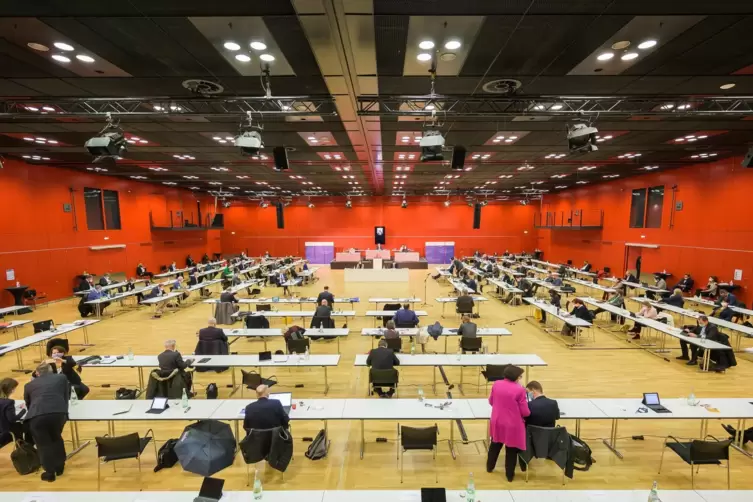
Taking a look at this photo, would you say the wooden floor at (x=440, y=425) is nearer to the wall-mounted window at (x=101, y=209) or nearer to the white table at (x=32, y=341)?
the white table at (x=32, y=341)

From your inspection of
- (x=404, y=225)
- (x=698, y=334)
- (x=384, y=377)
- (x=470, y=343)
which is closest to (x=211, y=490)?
(x=384, y=377)

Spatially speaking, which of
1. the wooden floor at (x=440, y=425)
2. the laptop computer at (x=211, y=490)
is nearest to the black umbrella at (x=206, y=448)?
the wooden floor at (x=440, y=425)

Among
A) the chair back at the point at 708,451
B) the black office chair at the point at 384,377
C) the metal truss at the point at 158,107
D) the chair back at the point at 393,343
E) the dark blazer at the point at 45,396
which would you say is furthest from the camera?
the metal truss at the point at 158,107

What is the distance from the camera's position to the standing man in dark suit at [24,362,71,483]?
4723 mm

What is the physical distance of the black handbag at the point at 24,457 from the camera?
4984mm

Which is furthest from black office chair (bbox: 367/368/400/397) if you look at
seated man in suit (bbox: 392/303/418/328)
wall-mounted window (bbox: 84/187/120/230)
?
wall-mounted window (bbox: 84/187/120/230)

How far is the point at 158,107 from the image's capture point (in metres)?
8.71

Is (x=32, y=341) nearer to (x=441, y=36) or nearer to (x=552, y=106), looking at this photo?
(x=441, y=36)

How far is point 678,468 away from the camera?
5172mm

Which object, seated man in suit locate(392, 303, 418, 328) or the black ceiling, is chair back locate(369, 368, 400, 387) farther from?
the black ceiling

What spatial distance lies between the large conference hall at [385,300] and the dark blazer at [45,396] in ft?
0.10

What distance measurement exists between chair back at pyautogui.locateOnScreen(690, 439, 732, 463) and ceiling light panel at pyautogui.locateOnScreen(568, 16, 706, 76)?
5523 mm

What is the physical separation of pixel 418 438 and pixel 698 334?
8651 millimetres

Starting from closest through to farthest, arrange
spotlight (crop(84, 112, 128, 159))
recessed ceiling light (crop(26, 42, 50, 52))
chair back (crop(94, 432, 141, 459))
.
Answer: chair back (crop(94, 432, 141, 459)), recessed ceiling light (crop(26, 42, 50, 52)), spotlight (crop(84, 112, 128, 159))
